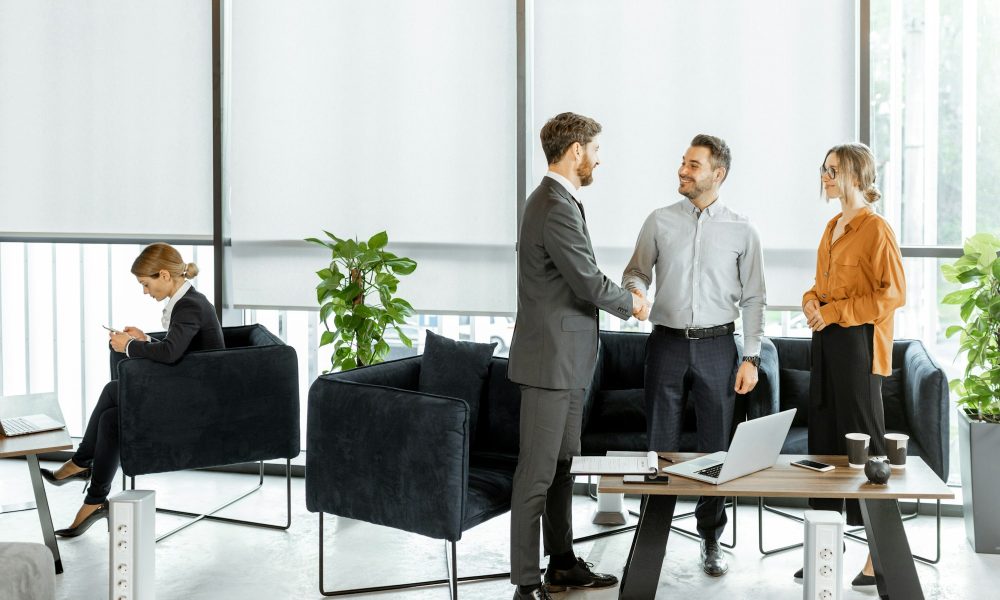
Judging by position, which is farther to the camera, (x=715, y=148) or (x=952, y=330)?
(x=952, y=330)

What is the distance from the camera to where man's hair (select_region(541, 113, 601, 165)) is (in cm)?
348

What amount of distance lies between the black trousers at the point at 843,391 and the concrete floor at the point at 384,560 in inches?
24.1

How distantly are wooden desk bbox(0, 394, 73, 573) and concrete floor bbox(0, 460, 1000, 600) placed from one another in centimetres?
22

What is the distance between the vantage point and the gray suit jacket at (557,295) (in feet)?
11.3

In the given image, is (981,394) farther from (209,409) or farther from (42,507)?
(42,507)

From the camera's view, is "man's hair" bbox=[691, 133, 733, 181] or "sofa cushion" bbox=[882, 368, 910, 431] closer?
"man's hair" bbox=[691, 133, 733, 181]

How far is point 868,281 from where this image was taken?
368 centimetres

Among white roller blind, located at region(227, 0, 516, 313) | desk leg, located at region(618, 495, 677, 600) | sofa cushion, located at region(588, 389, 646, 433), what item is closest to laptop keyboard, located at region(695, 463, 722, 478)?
desk leg, located at region(618, 495, 677, 600)

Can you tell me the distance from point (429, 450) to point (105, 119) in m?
3.29

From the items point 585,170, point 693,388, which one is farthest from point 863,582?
point 585,170

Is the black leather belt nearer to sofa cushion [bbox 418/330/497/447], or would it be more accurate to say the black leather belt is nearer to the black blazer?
sofa cushion [bbox 418/330/497/447]

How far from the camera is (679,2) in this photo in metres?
4.98

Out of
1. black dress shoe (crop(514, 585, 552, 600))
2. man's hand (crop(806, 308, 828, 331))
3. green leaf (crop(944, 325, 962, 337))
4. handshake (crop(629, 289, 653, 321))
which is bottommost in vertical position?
black dress shoe (crop(514, 585, 552, 600))

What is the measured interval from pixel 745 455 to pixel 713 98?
2424mm
